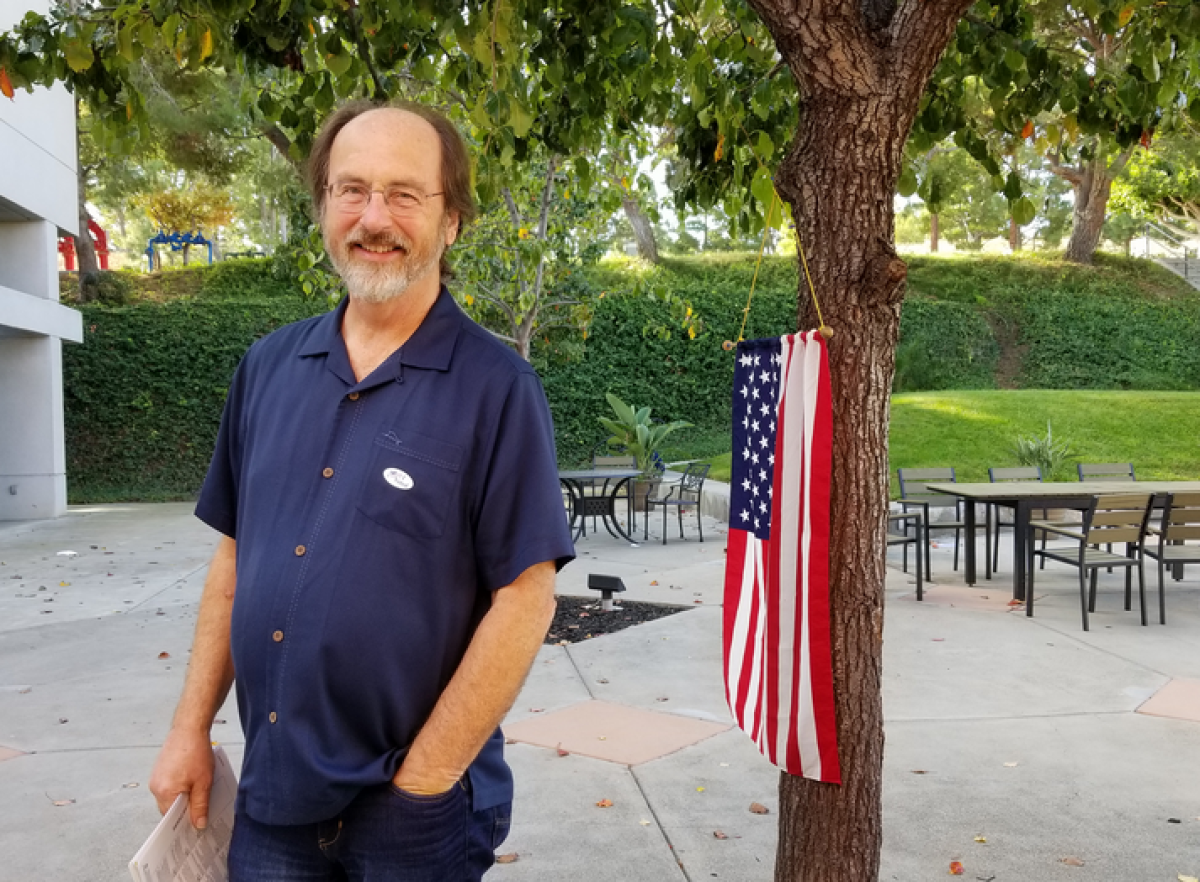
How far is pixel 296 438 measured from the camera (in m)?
1.93

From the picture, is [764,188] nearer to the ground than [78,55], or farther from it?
nearer to the ground

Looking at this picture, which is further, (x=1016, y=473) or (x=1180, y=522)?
(x=1016, y=473)

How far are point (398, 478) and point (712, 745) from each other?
11.8 feet

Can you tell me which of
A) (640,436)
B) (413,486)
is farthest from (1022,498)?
(413,486)

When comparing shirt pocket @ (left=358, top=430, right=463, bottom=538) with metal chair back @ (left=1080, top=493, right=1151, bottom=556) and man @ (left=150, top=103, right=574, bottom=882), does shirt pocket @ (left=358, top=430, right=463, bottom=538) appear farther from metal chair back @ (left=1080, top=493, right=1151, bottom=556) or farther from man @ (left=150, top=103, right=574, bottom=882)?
metal chair back @ (left=1080, top=493, right=1151, bottom=556)

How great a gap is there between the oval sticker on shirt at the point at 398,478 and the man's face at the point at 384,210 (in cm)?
33

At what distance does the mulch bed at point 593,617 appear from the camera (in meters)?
7.63

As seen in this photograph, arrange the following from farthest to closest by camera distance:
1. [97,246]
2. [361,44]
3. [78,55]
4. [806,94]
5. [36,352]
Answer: [97,246]
[36,352]
[361,44]
[78,55]
[806,94]

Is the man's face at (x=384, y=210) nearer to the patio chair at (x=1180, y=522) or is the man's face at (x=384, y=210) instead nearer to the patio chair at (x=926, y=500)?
the patio chair at (x=1180, y=522)

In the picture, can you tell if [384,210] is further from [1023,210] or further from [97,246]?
[97,246]

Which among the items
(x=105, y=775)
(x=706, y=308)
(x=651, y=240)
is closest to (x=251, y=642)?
(x=105, y=775)

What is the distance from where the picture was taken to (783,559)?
3.11 m

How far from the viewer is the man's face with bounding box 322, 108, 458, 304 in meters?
1.94

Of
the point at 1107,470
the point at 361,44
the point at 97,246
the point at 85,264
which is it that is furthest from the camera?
the point at 97,246
